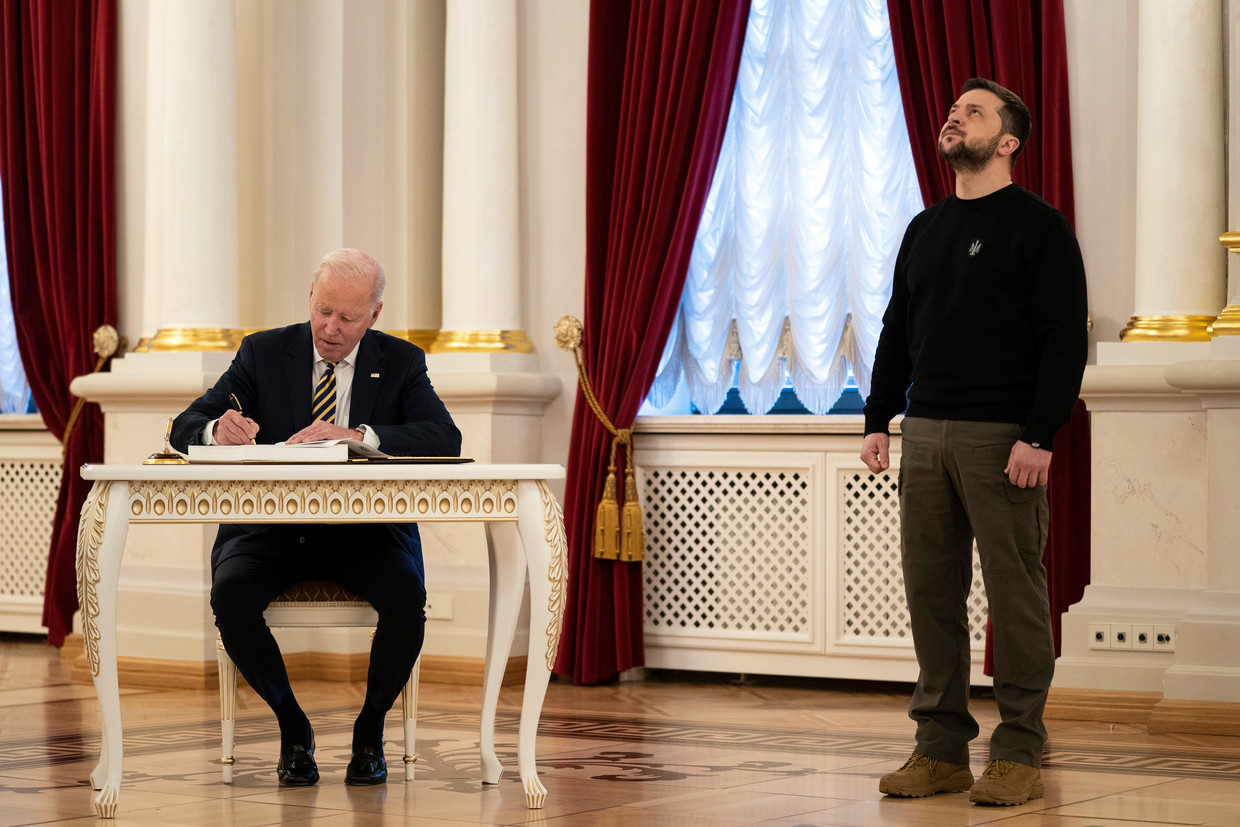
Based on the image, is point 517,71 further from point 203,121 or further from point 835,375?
point 835,375

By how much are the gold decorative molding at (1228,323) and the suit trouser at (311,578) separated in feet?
7.71

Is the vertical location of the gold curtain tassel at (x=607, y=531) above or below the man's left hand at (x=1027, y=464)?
below

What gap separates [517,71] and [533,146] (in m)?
0.28

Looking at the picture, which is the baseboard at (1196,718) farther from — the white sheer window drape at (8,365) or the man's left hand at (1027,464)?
the white sheer window drape at (8,365)

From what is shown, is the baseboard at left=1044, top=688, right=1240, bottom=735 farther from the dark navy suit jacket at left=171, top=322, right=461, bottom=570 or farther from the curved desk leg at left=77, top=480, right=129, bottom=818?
the curved desk leg at left=77, top=480, right=129, bottom=818

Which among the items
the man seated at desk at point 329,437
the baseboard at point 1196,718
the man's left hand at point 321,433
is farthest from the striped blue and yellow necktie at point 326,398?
the baseboard at point 1196,718

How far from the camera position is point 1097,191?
510 cm

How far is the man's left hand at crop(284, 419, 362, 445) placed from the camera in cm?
338

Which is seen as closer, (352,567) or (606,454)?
(352,567)

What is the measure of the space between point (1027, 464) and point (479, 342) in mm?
2954

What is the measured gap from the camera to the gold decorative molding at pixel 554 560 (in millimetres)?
3346

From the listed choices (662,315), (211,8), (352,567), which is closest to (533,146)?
(662,315)

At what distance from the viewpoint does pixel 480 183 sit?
583 cm

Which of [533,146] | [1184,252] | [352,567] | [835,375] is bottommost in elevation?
[352,567]
